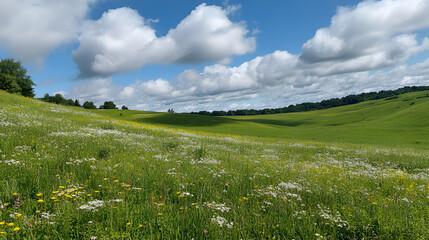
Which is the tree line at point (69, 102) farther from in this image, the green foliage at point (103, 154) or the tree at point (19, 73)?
the green foliage at point (103, 154)

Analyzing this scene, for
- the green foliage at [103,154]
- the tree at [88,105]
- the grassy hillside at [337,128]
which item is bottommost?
the grassy hillside at [337,128]

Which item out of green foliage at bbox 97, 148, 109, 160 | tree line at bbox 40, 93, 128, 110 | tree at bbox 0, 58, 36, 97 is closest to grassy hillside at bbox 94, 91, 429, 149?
tree at bbox 0, 58, 36, 97

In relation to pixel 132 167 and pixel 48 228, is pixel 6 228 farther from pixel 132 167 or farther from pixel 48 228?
pixel 132 167

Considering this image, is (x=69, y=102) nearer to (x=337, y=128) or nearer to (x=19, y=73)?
(x=19, y=73)

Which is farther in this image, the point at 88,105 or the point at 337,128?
the point at 88,105

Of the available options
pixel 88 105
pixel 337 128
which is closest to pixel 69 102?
pixel 88 105

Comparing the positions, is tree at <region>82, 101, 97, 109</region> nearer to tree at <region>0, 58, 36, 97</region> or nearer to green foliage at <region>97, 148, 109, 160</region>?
tree at <region>0, 58, 36, 97</region>

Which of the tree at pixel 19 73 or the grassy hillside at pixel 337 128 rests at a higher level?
the tree at pixel 19 73

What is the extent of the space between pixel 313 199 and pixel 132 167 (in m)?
5.52

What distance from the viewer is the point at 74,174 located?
5.44 metres

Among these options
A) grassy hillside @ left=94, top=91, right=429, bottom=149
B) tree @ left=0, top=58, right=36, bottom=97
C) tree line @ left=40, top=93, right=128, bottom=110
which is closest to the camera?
grassy hillside @ left=94, top=91, right=429, bottom=149

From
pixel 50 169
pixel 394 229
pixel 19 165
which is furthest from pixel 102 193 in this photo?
pixel 394 229

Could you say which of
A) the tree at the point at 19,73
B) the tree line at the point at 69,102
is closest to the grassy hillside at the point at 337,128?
the tree at the point at 19,73

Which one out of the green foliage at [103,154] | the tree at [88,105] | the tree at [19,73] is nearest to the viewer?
the green foliage at [103,154]
